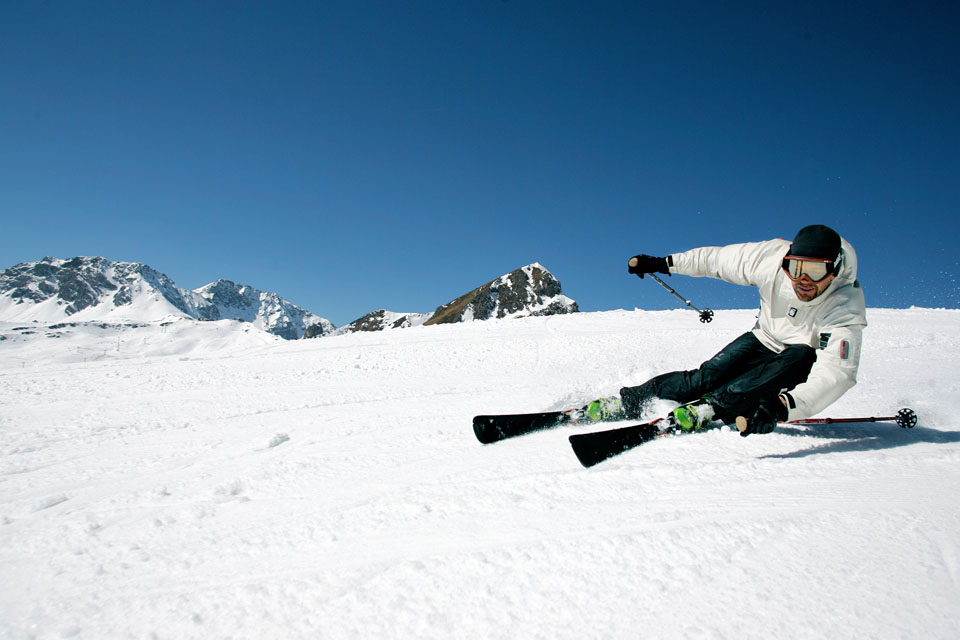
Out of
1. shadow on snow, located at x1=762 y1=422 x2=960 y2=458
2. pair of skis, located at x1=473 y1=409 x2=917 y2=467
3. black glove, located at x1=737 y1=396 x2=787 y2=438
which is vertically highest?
black glove, located at x1=737 y1=396 x2=787 y2=438

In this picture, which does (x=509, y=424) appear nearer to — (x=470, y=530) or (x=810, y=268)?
(x=470, y=530)

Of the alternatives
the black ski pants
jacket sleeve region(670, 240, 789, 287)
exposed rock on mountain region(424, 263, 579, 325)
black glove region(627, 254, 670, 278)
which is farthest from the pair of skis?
exposed rock on mountain region(424, 263, 579, 325)

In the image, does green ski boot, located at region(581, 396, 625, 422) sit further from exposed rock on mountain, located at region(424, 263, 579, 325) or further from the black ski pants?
exposed rock on mountain, located at region(424, 263, 579, 325)

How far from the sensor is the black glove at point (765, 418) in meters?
2.91

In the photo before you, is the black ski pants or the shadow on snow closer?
the shadow on snow

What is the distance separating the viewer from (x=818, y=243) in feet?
10.7

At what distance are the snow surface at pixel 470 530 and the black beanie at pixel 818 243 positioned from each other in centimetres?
137

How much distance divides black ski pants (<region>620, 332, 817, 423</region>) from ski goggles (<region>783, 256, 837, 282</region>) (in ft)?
2.14

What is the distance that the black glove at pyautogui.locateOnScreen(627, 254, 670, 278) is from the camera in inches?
179

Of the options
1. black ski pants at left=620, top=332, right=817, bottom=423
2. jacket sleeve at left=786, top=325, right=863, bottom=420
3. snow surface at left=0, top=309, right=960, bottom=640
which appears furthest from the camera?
black ski pants at left=620, top=332, right=817, bottom=423

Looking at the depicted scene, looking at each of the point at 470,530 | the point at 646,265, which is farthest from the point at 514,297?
the point at 470,530

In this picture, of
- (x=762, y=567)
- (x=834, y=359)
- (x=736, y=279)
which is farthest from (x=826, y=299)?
(x=762, y=567)

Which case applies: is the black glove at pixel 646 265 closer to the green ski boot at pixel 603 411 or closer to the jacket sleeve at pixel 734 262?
the jacket sleeve at pixel 734 262

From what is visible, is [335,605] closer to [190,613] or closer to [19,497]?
[190,613]
